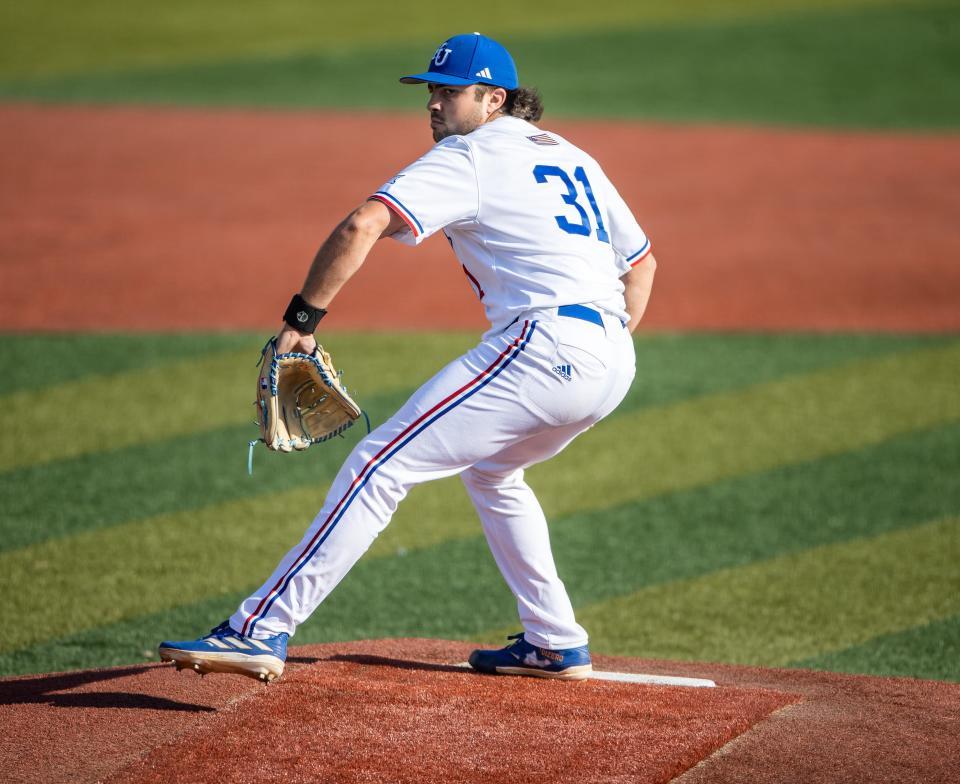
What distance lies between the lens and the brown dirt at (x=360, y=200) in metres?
10.1

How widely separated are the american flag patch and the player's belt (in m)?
0.52

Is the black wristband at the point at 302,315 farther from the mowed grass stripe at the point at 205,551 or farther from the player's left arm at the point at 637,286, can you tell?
the mowed grass stripe at the point at 205,551

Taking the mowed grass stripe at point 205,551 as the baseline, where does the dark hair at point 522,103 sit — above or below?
above

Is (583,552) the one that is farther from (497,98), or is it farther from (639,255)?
(497,98)

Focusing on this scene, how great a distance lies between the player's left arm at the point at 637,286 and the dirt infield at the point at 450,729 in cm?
121

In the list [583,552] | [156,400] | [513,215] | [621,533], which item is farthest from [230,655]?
[156,400]

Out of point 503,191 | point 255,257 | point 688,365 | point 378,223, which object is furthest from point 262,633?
point 255,257

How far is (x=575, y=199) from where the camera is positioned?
393 cm

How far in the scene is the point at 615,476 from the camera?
7.04m

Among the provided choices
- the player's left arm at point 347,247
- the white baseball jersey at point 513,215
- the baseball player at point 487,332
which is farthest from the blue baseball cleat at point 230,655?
the white baseball jersey at point 513,215

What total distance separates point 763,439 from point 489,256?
4.05 m

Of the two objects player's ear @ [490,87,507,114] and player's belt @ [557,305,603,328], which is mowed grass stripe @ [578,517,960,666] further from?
player's ear @ [490,87,507,114]

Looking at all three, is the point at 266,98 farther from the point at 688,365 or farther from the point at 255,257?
the point at 688,365

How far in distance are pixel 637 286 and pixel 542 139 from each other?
65cm
